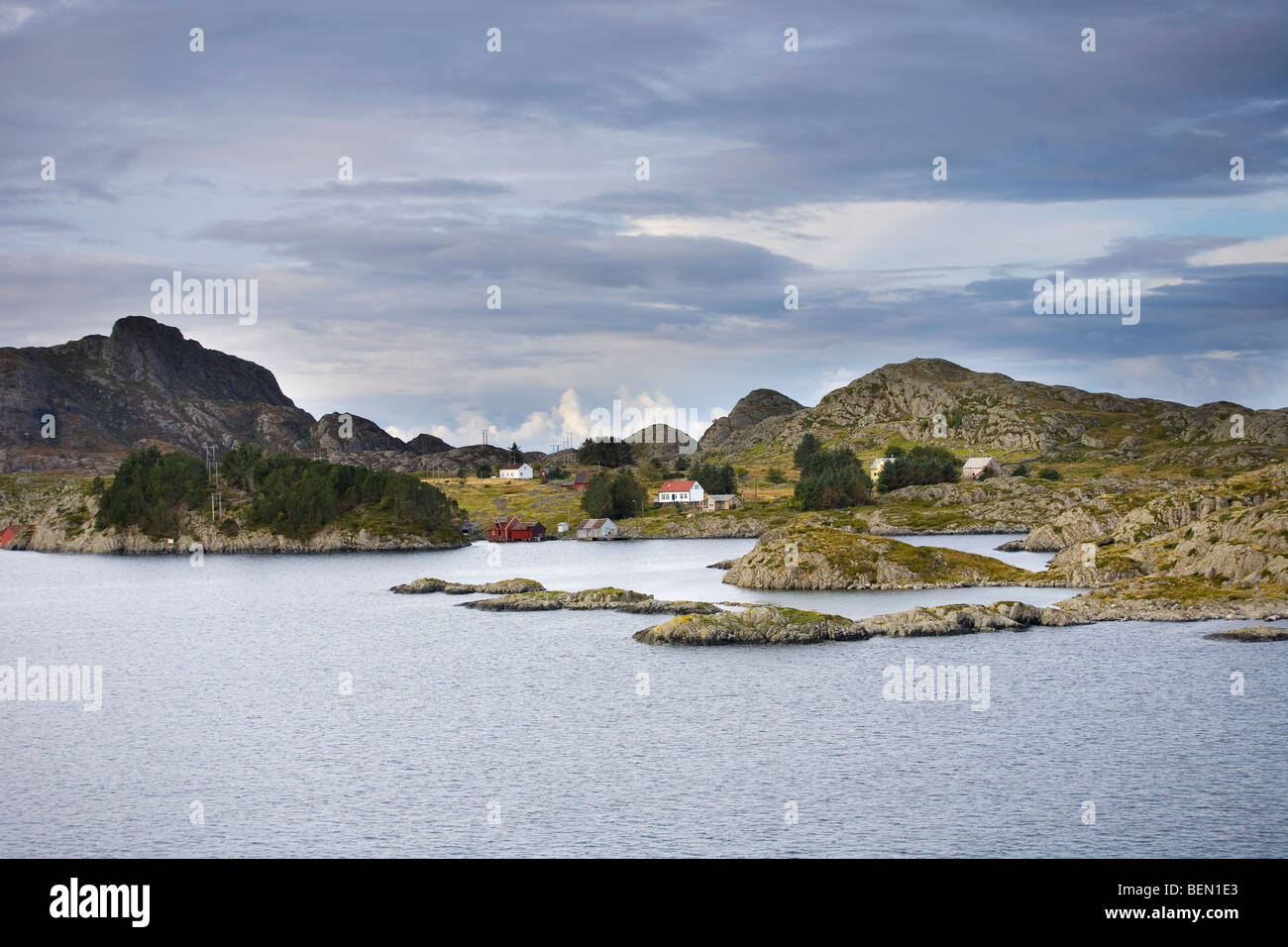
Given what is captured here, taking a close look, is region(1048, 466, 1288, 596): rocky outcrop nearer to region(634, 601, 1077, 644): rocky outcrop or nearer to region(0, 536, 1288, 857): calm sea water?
region(0, 536, 1288, 857): calm sea water

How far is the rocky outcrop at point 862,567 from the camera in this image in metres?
120

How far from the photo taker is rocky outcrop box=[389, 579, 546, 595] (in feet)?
401

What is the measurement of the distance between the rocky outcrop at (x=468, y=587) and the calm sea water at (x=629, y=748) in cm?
1676

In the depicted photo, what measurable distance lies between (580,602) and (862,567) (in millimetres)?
31715

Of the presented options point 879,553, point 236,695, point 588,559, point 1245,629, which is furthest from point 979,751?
point 588,559

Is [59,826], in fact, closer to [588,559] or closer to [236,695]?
[236,695]

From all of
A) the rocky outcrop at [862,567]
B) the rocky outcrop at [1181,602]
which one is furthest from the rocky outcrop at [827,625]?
the rocky outcrop at [862,567]

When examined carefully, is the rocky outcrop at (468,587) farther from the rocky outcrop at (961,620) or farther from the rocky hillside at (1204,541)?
the rocky hillside at (1204,541)

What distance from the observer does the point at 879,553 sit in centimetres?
12244

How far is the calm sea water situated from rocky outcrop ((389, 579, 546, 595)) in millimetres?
16757

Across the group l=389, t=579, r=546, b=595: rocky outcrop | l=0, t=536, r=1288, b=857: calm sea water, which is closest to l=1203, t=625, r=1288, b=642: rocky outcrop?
l=0, t=536, r=1288, b=857: calm sea water

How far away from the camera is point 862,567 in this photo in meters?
121

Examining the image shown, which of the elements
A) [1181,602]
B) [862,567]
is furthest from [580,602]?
[1181,602]
